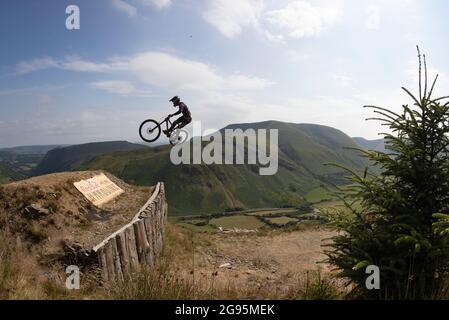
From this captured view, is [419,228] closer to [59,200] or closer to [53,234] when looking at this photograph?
[53,234]

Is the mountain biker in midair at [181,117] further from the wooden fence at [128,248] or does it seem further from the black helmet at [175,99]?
the wooden fence at [128,248]

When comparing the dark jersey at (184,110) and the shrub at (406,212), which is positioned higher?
the dark jersey at (184,110)

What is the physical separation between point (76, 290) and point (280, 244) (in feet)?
58.2

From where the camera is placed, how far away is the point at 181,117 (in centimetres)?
1964

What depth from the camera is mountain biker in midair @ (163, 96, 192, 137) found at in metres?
18.6

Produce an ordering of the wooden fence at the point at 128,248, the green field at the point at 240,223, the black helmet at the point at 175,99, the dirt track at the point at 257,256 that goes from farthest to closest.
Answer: the green field at the point at 240,223, the black helmet at the point at 175,99, the dirt track at the point at 257,256, the wooden fence at the point at 128,248

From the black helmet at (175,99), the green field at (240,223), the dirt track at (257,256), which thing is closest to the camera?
the dirt track at (257,256)

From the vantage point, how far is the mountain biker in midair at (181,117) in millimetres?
18578

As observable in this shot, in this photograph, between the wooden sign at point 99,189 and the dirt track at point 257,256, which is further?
the wooden sign at point 99,189

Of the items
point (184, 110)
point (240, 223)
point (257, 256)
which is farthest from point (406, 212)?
point (240, 223)

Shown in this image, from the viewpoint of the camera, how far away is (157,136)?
21.1 m

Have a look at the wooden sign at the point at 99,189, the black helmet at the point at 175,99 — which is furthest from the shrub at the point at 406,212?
the wooden sign at the point at 99,189

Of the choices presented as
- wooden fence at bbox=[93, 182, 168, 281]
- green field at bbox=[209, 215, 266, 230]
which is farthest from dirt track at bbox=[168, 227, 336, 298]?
green field at bbox=[209, 215, 266, 230]
